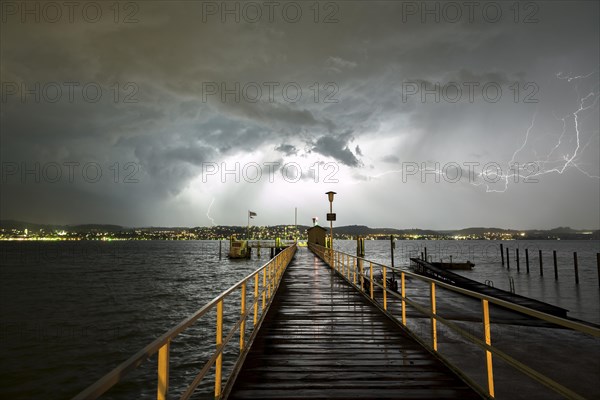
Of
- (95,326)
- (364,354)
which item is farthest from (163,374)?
(95,326)

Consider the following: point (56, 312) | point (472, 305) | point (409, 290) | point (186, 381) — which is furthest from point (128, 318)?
point (472, 305)

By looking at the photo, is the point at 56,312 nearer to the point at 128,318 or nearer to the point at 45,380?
the point at 128,318

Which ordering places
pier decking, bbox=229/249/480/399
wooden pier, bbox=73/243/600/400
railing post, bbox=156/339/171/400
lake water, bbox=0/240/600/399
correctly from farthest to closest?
lake water, bbox=0/240/600/399, pier decking, bbox=229/249/480/399, wooden pier, bbox=73/243/600/400, railing post, bbox=156/339/171/400

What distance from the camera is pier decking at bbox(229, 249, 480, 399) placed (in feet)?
13.9

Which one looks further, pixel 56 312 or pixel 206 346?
pixel 56 312

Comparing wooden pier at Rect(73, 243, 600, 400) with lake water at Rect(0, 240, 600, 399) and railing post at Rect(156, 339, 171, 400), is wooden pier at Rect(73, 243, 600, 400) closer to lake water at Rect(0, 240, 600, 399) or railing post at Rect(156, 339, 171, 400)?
railing post at Rect(156, 339, 171, 400)

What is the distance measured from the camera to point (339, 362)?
17.3ft

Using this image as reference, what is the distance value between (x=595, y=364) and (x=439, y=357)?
8.04 metres

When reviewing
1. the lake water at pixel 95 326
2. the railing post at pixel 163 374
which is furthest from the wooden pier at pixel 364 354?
the lake water at pixel 95 326

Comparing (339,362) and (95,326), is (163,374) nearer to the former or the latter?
(339,362)

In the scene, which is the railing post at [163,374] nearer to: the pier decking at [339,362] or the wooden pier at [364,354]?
the wooden pier at [364,354]

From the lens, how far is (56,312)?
2267cm

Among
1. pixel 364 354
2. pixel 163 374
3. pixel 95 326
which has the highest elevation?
pixel 163 374

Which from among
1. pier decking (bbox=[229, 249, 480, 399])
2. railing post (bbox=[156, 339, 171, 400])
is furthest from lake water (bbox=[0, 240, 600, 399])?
railing post (bbox=[156, 339, 171, 400])
